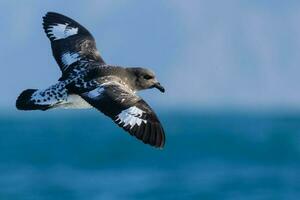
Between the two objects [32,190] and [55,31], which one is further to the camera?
[32,190]

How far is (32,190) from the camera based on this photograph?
5250cm

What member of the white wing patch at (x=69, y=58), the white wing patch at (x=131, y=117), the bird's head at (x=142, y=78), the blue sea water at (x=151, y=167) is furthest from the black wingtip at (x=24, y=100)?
the blue sea water at (x=151, y=167)

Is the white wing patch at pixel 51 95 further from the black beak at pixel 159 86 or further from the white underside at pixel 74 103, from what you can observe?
the black beak at pixel 159 86

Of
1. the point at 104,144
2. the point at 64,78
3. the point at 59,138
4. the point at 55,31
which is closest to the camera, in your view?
the point at 64,78

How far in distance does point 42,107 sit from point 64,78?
0.79 metres

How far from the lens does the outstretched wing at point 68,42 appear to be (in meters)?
18.3

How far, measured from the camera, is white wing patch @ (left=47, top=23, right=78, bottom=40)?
745 inches

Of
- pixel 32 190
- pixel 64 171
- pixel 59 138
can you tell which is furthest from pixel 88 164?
pixel 59 138

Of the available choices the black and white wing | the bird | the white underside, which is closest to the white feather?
the bird

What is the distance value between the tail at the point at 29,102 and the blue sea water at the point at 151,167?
31.4m

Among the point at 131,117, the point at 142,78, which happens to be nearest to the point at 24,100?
the point at 142,78

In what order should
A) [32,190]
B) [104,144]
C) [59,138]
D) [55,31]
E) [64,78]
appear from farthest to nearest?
[59,138], [104,144], [32,190], [55,31], [64,78]

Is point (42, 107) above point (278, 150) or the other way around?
the other way around

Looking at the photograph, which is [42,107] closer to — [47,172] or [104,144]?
[47,172]
